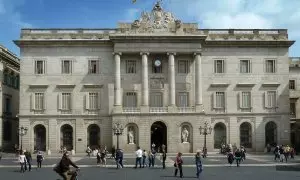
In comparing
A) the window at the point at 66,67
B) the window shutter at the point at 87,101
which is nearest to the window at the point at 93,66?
the window at the point at 66,67

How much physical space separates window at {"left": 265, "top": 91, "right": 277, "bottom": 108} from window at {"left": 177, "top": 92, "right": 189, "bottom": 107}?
1090 centimetres

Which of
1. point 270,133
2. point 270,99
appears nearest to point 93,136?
point 270,133

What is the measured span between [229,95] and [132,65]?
44.7ft

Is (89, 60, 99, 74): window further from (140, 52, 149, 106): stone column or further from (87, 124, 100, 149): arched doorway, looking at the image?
(87, 124, 100, 149): arched doorway

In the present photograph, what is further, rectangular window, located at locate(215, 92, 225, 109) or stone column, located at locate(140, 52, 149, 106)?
rectangular window, located at locate(215, 92, 225, 109)

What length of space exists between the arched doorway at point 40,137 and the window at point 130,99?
11550 mm

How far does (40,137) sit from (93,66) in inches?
468

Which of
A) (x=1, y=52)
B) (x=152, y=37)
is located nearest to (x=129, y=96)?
(x=152, y=37)

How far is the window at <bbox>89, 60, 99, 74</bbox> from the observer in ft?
227

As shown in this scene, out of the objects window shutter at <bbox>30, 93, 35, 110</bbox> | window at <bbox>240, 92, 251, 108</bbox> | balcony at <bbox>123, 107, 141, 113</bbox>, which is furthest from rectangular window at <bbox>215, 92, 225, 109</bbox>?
window shutter at <bbox>30, 93, 35, 110</bbox>

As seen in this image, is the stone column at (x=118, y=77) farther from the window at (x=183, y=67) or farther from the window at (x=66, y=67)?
the window at (x=183, y=67)

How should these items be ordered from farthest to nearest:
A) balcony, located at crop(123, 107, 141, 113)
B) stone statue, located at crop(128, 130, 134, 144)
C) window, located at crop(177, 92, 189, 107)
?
1. window, located at crop(177, 92, 189, 107)
2. balcony, located at crop(123, 107, 141, 113)
3. stone statue, located at crop(128, 130, 134, 144)

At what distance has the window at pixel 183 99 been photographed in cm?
6875

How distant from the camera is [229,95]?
69.7 metres
